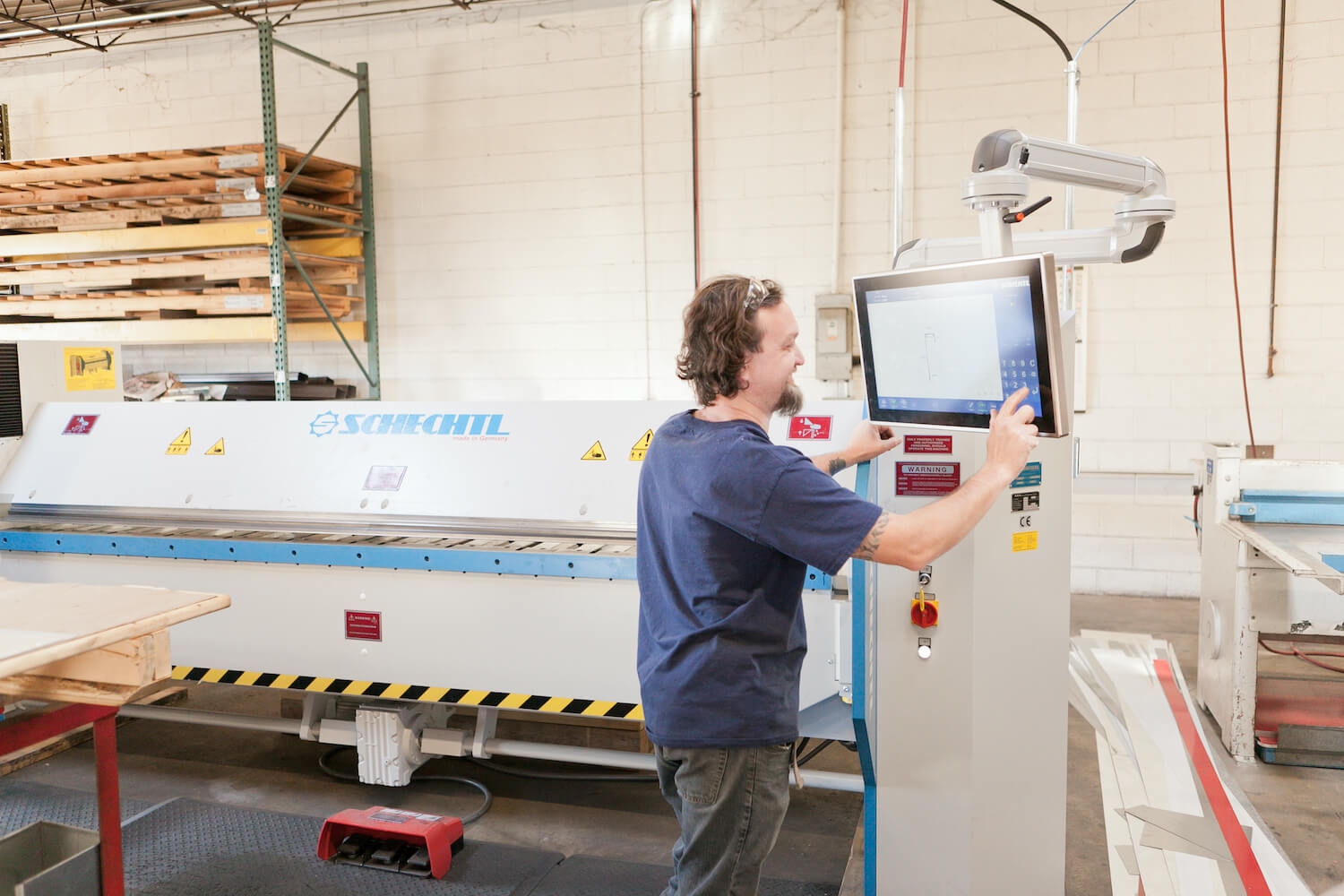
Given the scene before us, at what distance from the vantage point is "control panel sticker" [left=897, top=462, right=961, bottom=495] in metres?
1.99

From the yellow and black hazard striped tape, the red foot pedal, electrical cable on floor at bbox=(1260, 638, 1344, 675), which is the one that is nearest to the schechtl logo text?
the yellow and black hazard striped tape

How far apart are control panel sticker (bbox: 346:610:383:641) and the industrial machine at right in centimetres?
275

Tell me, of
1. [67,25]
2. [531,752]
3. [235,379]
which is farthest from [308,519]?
[67,25]

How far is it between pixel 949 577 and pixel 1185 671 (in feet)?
9.21

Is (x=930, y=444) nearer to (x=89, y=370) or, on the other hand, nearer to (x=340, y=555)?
(x=340, y=555)

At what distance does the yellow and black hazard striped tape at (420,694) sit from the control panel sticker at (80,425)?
0.95 metres

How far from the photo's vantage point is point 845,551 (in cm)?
138

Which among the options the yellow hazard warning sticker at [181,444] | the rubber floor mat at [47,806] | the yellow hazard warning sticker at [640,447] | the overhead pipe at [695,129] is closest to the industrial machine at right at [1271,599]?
the yellow hazard warning sticker at [640,447]

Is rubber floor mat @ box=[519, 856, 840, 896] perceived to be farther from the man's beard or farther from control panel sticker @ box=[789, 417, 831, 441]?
the man's beard

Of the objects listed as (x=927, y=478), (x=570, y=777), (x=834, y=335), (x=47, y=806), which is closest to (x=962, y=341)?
(x=927, y=478)

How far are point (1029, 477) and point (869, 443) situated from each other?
373 millimetres

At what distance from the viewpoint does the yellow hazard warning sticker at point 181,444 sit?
10.2ft

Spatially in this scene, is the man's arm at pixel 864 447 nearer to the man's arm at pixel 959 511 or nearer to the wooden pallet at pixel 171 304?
the man's arm at pixel 959 511

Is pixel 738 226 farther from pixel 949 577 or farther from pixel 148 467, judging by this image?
pixel 949 577
